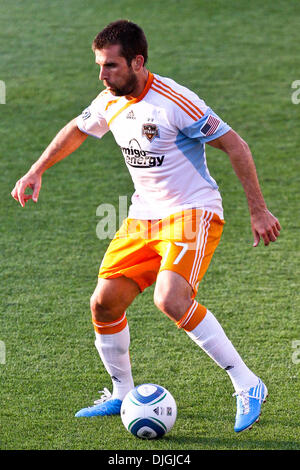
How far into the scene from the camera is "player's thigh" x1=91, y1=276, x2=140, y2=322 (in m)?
4.20

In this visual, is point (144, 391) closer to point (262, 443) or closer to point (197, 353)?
point (262, 443)

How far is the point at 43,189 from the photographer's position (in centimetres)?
815

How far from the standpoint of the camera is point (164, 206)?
4.25 metres

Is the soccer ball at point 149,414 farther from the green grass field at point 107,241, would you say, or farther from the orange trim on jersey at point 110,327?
the orange trim on jersey at point 110,327

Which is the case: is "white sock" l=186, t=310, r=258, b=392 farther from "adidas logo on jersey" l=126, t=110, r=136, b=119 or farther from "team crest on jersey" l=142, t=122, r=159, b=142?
"adidas logo on jersey" l=126, t=110, r=136, b=119

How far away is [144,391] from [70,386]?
75cm

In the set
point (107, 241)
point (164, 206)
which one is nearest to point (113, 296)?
point (164, 206)

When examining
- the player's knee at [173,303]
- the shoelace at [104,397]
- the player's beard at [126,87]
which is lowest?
the shoelace at [104,397]

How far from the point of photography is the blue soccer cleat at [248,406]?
13.4 feet

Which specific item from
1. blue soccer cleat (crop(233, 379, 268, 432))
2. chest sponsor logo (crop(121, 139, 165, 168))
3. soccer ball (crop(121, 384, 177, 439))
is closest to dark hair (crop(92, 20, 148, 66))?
chest sponsor logo (crop(121, 139, 165, 168))

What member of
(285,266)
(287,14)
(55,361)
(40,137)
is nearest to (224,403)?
(55,361)

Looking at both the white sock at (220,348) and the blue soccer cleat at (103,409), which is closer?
the white sock at (220,348)

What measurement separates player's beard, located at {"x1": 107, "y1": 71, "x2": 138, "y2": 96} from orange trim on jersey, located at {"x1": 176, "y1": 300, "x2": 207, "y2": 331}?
1.13 meters

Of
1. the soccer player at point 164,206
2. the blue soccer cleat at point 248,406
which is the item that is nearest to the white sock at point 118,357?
the soccer player at point 164,206
